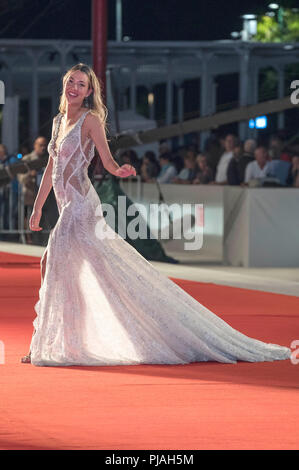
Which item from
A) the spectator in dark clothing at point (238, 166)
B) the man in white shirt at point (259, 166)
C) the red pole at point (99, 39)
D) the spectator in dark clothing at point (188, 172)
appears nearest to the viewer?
the man in white shirt at point (259, 166)

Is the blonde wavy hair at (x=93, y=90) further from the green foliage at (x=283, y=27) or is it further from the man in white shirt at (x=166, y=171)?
the green foliage at (x=283, y=27)

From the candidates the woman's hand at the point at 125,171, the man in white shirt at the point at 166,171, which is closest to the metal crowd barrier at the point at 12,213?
the man in white shirt at the point at 166,171

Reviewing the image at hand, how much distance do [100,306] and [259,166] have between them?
1014cm

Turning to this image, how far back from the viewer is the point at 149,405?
22.4 feet

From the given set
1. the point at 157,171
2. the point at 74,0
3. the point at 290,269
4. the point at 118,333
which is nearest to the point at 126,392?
the point at 118,333

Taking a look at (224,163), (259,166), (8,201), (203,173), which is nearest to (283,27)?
(8,201)

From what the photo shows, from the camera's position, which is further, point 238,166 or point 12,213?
point 12,213

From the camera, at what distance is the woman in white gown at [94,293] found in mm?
8273

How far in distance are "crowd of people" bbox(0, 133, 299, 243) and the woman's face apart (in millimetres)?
9169

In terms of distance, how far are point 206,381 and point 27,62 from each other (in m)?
32.9

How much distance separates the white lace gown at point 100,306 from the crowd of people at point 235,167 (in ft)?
29.2

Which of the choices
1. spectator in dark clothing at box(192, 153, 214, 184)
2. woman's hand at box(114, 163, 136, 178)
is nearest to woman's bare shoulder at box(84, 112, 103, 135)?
woman's hand at box(114, 163, 136, 178)

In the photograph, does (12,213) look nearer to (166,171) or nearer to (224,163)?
(166,171)
